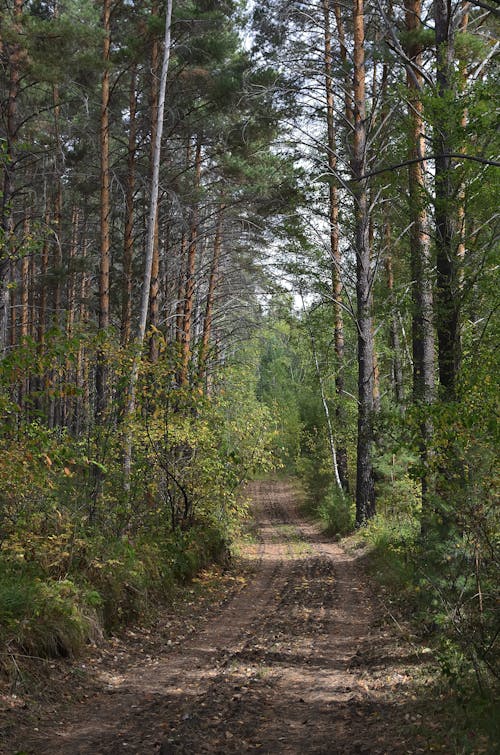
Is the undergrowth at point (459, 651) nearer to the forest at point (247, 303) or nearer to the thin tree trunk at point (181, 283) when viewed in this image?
the forest at point (247, 303)

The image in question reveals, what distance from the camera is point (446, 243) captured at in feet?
25.6

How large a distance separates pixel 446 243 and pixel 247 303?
1628 cm

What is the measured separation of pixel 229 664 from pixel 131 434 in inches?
175

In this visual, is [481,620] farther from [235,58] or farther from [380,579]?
[235,58]

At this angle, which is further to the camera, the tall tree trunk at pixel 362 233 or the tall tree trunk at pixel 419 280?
the tall tree trunk at pixel 362 233

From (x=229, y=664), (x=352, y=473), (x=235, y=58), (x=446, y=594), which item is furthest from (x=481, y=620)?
(x=352, y=473)

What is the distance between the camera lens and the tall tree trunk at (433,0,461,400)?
24.5 feet

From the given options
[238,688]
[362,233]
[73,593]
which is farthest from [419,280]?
[73,593]

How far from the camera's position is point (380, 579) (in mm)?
11328

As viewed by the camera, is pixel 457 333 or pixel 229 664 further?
pixel 457 333

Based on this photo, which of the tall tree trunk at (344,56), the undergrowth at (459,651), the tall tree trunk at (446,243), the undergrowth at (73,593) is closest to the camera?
the undergrowth at (459,651)

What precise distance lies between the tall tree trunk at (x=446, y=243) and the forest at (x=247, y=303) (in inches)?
1.5

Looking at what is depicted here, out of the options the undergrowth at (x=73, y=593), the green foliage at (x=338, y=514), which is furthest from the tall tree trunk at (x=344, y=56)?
the green foliage at (x=338, y=514)

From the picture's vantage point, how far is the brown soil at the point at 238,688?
15.4 feet
